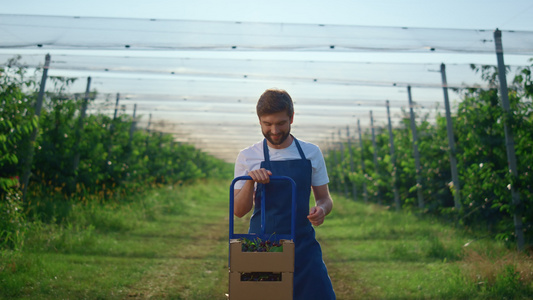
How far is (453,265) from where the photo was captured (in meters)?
6.49

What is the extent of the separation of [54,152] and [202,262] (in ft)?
17.1

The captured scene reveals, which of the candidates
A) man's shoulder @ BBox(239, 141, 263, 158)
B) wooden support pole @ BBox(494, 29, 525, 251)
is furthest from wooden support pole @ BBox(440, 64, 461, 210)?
man's shoulder @ BBox(239, 141, 263, 158)

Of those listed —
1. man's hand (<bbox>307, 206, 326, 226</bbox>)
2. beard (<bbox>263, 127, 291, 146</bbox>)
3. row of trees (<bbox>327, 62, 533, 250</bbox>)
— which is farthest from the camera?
row of trees (<bbox>327, 62, 533, 250</bbox>)

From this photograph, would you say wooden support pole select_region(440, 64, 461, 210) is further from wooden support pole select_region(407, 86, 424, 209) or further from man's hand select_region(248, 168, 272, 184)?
Result: man's hand select_region(248, 168, 272, 184)

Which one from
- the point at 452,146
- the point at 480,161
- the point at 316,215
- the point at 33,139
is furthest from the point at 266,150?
the point at 452,146

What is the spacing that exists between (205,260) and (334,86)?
5626mm

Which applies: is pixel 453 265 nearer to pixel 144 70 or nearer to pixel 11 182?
pixel 11 182

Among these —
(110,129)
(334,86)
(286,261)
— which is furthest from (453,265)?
(110,129)

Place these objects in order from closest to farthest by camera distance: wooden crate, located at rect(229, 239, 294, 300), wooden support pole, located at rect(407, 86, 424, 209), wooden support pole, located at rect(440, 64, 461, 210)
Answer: wooden crate, located at rect(229, 239, 294, 300)
wooden support pole, located at rect(440, 64, 461, 210)
wooden support pole, located at rect(407, 86, 424, 209)

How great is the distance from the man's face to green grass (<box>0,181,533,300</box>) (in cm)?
323

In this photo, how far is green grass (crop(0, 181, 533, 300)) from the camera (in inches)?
212

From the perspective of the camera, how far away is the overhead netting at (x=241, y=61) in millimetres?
7402

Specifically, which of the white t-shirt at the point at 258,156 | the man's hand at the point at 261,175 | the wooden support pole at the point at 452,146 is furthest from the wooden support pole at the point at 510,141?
the man's hand at the point at 261,175

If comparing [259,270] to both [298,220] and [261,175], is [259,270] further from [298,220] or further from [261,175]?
[298,220]
